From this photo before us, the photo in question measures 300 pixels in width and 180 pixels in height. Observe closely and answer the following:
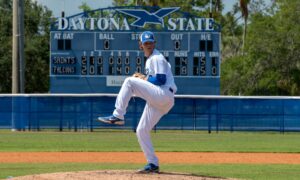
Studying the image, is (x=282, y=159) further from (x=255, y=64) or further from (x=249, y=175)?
(x=255, y=64)

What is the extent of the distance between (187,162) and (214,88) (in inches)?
507

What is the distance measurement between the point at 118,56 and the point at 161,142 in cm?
701

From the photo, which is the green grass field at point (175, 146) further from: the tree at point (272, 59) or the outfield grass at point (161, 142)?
the tree at point (272, 59)

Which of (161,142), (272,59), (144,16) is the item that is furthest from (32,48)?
(161,142)

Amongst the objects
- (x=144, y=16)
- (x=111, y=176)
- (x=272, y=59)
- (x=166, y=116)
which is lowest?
(x=166, y=116)

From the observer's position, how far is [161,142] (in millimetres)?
22406

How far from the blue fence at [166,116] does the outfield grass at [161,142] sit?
104cm

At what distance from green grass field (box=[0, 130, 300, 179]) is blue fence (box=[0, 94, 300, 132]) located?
50 centimetres

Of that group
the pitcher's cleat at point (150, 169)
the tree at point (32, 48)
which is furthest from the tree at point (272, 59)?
the pitcher's cleat at point (150, 169)

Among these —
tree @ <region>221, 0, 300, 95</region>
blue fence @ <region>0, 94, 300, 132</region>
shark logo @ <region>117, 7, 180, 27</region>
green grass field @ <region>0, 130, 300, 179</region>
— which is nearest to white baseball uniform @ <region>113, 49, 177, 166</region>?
green grass field @ <region>0, 130, 300, 179</region>

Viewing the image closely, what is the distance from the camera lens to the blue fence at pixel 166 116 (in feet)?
92.8

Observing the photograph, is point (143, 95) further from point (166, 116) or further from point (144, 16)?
point (144, 16)

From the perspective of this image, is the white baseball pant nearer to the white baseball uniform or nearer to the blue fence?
the white baseball uniform

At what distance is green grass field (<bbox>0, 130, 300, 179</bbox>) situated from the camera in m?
13.6
